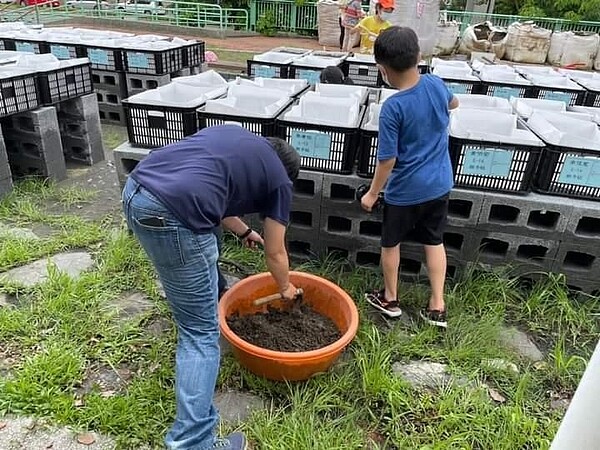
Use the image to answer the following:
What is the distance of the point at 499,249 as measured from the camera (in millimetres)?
3027

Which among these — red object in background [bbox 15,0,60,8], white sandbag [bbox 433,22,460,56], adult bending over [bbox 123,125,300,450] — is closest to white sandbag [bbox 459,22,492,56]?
white sandbag [bbox 433,22,460,56]

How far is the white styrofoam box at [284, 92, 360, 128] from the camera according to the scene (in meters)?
2.92

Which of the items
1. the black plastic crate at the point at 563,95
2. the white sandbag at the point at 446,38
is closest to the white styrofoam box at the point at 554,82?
the black plastic crate at the point at 563,95

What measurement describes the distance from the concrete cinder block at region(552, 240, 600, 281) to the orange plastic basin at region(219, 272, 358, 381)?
4.54 feet

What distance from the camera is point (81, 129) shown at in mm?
4605

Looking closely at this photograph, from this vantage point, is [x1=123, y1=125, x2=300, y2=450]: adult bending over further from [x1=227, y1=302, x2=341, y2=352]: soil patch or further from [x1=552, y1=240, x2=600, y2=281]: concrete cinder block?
[x1=552, y1=240, x2=600, y2=281]: concrete cinder block

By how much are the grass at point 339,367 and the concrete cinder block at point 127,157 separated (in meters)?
0.49

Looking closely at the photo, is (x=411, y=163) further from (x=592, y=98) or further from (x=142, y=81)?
(x=142, y=81)

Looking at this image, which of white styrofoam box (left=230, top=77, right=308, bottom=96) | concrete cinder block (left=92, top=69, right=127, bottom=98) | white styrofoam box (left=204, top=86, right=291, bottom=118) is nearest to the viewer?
white styrofoam box (left=204, top=86, right=291, bottom=118)

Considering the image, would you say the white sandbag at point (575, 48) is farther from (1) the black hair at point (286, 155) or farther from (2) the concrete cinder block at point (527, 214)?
(1) the black hair at point (286, 155)

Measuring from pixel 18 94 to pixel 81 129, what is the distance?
80 cm

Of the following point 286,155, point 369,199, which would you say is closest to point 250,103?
point 369,199


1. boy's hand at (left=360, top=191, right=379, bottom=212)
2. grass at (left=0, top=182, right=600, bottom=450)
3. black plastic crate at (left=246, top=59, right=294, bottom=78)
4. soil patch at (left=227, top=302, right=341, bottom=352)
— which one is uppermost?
black plastic crate at (left=246, top=59, right=294, bottom=78)

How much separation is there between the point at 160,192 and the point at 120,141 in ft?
13.3
